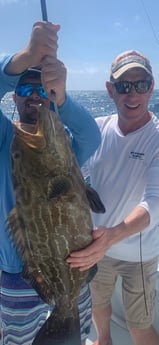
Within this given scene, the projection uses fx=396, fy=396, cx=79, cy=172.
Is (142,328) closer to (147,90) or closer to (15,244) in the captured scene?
(15,244)

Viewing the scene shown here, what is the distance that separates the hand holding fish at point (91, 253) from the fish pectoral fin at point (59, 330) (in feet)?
0.97

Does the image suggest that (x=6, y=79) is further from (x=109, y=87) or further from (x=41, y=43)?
(x=109, y=87)

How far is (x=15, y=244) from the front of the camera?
1836 mm

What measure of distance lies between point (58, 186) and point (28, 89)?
59cm

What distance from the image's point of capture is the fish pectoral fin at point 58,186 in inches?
66.9

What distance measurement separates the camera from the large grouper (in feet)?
5.54

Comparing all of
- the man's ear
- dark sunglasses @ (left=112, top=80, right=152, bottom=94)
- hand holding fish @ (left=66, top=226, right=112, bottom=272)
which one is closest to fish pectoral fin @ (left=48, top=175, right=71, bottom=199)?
hand holding fish @ (left=66, top=226, right=112, bottom=272)

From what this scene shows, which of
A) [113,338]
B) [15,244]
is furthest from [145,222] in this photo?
[113,338]

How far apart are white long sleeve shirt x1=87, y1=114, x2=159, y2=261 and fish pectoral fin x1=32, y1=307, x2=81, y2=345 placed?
870mm

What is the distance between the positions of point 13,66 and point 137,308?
193 centimetres

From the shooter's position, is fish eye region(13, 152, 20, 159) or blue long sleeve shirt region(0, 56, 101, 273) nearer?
fish eye region(13, 152, 20, 159)

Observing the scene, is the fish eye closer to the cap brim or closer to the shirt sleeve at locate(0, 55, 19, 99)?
the shirt sleeve at locate(0, 55, 19, 99)

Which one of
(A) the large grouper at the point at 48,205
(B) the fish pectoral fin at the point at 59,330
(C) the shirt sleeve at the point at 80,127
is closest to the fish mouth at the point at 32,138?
(A) the large grouper at the point at 48,205

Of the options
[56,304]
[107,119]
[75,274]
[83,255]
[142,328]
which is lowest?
[142,328]
